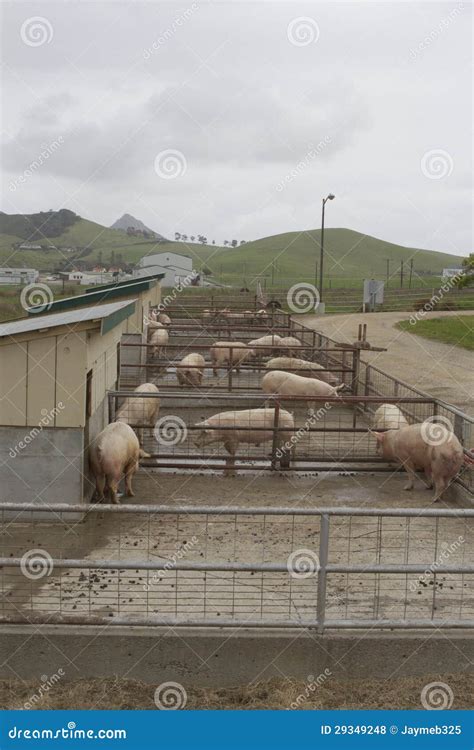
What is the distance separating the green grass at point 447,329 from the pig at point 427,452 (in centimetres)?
1990

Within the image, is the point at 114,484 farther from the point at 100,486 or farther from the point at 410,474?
the point at 410,474

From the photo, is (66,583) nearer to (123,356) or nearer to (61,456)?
(61,456)

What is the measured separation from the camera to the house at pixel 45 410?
8188mm

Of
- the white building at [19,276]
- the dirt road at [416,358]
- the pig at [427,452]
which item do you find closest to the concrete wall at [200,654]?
the pig at [427,452]

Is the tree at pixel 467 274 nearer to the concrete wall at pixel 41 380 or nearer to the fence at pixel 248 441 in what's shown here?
the fence at pixel 248 441

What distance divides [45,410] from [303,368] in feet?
29.2

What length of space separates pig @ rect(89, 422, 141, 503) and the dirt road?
29.4 ft

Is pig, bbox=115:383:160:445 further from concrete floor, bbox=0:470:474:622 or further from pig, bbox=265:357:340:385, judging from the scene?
pig, bbox=265:357:340:385

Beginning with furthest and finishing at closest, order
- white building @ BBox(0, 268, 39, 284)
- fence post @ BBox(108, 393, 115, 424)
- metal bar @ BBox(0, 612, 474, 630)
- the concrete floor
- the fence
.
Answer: white building @ BBox(0, 268, 39, 284), fence post @ BBox(108, 393, 115, 424), the fence, the concrete floor, metal bar @ BBox(0, 612, 474, 630)

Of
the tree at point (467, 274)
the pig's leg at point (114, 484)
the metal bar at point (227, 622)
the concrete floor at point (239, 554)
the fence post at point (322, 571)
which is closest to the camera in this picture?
the fence post at point (322, 571)

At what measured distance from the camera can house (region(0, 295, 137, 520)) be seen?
8188 millimetres

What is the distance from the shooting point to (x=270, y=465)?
10852 millimetres

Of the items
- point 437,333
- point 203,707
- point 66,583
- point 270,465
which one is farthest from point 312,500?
point 437,333

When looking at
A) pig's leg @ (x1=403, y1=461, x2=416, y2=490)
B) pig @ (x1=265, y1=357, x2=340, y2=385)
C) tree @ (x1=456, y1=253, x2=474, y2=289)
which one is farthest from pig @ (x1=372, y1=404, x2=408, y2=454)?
tree @ (x1=456, y1=253, x2=474, y2=289)
